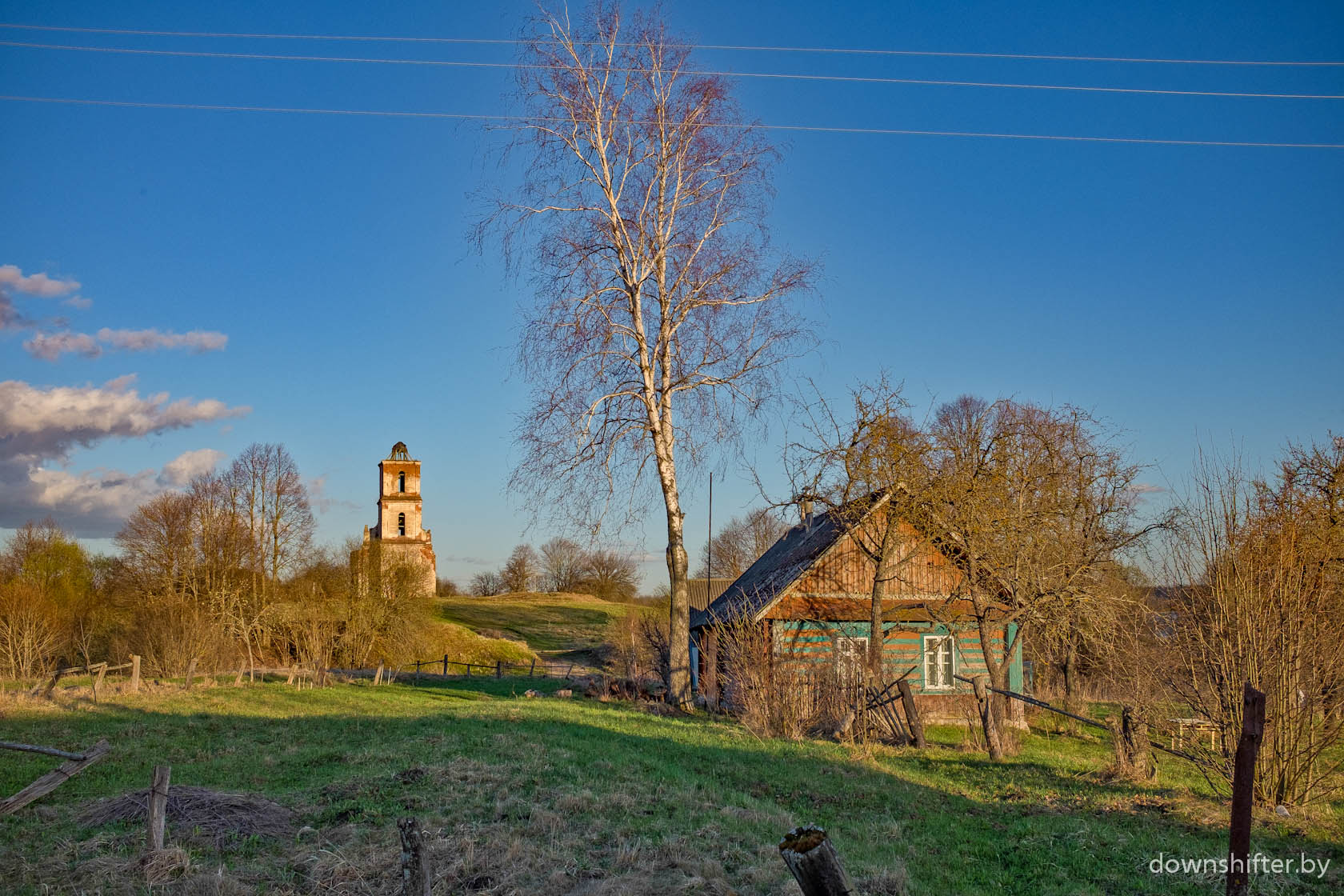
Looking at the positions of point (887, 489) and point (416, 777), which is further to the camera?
point (887, 489)

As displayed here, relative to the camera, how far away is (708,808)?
29.9 feet

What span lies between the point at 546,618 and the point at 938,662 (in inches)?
1987

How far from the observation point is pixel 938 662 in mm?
21844

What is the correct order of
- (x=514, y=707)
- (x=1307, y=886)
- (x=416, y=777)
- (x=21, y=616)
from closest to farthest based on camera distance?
1. (x=1307, y=886)
2. (x=416, y=777)
3. (x=514, y=707)
4. (x=21, y=616)

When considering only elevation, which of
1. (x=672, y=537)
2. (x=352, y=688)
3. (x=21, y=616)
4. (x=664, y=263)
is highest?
(x=664, y=263)

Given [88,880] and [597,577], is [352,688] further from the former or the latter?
[597,577]

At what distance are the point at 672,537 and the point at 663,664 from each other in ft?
27.3

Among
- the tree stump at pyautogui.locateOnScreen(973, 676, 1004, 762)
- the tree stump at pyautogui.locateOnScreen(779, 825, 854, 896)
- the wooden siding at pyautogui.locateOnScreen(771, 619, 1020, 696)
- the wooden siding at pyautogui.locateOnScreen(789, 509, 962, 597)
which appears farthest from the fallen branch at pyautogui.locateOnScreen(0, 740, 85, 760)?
the wooden siding at pyautogui.locateOnScreen(789, 509, 962, 597)

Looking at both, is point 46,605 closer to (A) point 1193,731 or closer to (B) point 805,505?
(B) point 805,505

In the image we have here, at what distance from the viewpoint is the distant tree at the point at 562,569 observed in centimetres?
8881

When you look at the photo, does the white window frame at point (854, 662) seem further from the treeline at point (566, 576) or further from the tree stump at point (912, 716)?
the treeline at point (566, 576)

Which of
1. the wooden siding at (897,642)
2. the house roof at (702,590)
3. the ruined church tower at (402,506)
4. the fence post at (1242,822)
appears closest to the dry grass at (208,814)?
the fence post at (1242,822)

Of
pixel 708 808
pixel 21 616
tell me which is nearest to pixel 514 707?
pixel 708 808

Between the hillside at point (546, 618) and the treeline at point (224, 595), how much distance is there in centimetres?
1403
